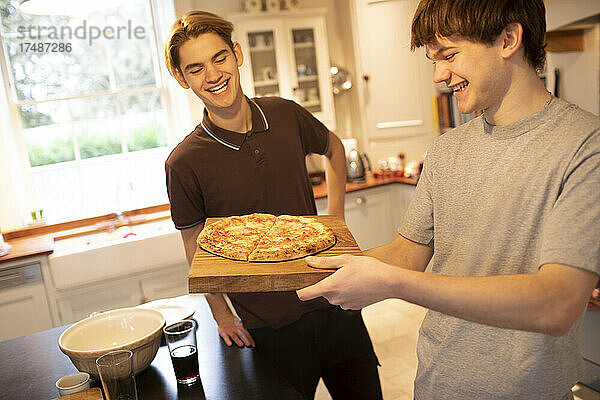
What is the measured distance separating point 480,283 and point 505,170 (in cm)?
27

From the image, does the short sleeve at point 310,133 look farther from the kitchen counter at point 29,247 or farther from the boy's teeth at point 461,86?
the kitchen counter at point 29,247

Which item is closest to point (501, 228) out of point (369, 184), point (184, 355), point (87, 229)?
point (184, 355)

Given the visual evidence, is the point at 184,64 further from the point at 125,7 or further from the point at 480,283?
the point at 125,7

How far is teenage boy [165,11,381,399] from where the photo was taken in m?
1.64

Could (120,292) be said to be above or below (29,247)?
below

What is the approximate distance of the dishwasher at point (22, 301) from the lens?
3.08 meters

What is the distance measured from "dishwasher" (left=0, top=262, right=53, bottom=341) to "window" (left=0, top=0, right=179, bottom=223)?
32.7 inches

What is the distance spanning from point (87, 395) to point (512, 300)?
0.97m

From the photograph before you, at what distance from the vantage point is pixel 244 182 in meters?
1.69

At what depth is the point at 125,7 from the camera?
159 inches

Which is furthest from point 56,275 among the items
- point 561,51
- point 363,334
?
point 561,51

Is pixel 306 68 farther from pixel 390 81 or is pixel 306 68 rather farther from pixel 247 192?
pixel 247 192

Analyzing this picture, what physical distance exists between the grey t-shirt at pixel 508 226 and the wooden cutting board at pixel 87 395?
0.75 meters

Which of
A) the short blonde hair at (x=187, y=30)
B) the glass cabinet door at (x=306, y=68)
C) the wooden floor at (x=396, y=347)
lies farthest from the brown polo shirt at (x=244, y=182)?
the glass cabinet door at (x=306, y=68)
